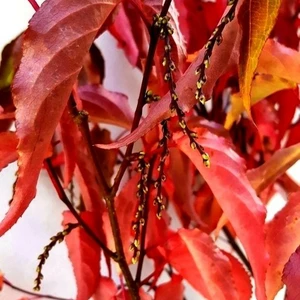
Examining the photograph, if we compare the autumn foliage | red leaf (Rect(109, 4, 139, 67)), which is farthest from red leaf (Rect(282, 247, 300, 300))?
red leaf (Rect(109, 4, 139, 67))

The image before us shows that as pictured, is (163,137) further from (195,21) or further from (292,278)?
(195,21)

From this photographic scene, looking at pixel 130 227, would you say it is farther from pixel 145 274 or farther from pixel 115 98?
pixel 145 274

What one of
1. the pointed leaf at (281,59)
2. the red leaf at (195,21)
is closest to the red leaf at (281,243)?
the pointed leaf at (281,59)

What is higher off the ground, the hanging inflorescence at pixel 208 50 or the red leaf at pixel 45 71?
the red leaf at pixel 45 71

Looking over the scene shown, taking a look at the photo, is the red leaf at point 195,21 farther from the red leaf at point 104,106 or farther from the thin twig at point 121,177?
the thin twig at point 121,177

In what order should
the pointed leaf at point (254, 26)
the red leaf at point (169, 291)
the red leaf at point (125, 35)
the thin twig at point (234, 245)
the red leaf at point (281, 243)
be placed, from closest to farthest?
the pointed leaf at point (254, 26)
the red leaf at point (281, 243)
the red leaf at point (169, 291)
the red leaf at point (125, 35)
the thin twig at point (234, 245)

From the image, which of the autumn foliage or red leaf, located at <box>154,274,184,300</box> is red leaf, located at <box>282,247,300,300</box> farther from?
red leaf, located at <box>154,274,184,300</box>

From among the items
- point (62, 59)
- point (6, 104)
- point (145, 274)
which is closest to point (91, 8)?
point (62, 59)

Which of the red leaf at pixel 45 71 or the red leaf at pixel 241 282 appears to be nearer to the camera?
the red leaf at pixel 45 71
